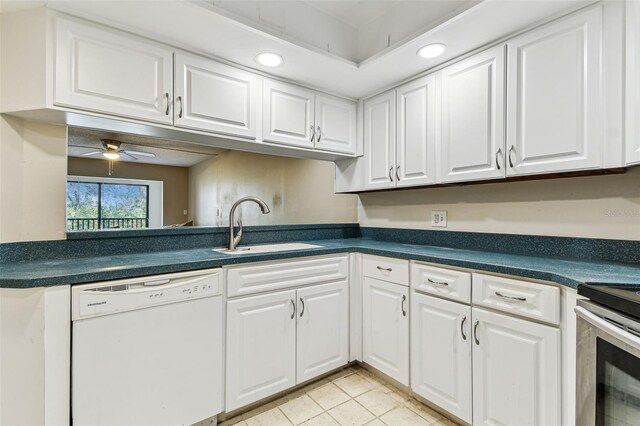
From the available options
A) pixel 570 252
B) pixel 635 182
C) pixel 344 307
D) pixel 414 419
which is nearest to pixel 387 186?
pixel 344 307

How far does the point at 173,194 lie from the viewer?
2.08 meters

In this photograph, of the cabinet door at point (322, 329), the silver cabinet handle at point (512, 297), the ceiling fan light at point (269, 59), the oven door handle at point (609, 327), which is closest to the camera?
the oven door handle at point (609, 327)

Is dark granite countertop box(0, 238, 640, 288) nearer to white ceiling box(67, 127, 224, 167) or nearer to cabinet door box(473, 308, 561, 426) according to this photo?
cabinet door box(473, 308, 561, 426)

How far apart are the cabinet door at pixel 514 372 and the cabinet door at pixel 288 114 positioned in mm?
1554

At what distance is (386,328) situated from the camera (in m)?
1.92

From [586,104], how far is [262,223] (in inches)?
81.5

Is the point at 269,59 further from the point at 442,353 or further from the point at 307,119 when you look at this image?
the point at 442,353

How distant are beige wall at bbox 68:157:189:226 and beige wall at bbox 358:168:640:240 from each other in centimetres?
170

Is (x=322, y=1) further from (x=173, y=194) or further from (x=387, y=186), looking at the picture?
(x=173, y=194)

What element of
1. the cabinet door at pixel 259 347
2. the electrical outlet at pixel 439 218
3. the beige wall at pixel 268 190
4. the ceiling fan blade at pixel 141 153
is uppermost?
the ceiling fan blade at pixel 141 153

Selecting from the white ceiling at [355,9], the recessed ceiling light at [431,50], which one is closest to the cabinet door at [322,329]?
the recessed ceiling light at [431,50]

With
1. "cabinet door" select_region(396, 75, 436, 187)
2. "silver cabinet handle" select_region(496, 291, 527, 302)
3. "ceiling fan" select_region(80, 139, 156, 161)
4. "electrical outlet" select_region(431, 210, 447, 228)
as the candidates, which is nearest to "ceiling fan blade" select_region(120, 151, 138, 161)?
"ceiling fan" select_region(80, 139, 156, 161)

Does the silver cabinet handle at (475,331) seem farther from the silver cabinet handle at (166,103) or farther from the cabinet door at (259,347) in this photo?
the silver cabinet handle at (166,103)

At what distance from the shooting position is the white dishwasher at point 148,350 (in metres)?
1.22
